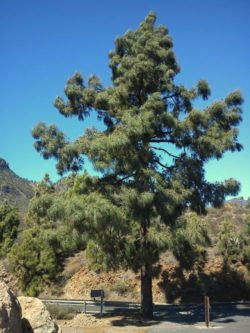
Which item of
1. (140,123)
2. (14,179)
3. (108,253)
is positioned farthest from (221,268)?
(14,179)

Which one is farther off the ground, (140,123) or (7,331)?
(140,123)

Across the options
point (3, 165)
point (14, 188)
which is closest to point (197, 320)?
point (14, 188)

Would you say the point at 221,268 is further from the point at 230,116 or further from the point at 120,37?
the point at 120,37

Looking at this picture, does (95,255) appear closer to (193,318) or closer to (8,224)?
(193,318)

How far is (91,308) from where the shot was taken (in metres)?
29.3

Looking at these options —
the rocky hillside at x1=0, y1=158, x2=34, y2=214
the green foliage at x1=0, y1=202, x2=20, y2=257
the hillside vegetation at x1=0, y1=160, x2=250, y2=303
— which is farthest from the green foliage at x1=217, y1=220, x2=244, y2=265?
the rocky hillside at x1=0, y1=158, x2=34, y2=214

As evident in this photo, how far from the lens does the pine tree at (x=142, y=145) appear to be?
21141 mm

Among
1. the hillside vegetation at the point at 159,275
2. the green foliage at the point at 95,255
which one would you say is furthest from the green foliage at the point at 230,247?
the green foliage at the point at 95,255

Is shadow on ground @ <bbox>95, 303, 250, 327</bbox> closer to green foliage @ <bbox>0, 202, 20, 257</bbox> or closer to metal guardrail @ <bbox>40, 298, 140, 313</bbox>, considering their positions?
metal guardrail @ <bbox>40, 298, 140, 313</bbox>

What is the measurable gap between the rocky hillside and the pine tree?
109 metres

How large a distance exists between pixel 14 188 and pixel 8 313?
149054mm

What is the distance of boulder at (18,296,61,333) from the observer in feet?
40.5

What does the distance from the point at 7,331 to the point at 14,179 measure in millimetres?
167342

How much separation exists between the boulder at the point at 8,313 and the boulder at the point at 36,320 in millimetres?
786
